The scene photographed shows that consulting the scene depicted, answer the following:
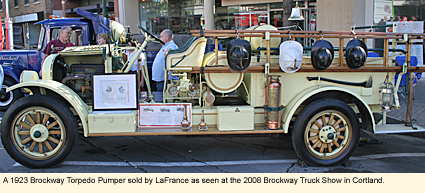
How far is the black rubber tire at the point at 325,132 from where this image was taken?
14.0 feet

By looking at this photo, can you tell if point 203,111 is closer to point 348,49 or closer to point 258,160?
point 258,160

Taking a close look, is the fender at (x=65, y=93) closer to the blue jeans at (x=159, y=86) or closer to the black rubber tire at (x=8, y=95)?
the blue jeans at (x=159, y=86)

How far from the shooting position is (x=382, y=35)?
439cm

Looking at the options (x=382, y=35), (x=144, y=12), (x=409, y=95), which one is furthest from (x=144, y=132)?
(x=144, y=12)

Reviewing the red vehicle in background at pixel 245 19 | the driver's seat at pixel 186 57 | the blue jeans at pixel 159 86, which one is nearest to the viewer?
the driver's seat at pixel 186 57

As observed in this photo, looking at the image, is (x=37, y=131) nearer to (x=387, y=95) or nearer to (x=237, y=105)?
(x=237, y=105)

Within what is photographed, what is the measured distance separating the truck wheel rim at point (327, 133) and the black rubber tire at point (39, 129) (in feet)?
9.65

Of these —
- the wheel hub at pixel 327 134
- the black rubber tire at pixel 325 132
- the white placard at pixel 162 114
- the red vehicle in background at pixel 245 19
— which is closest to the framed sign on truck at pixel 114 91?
the white placard at pixel 162 114

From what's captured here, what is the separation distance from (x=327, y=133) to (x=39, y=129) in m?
3.59

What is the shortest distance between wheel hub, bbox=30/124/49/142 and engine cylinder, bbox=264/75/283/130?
2.76m

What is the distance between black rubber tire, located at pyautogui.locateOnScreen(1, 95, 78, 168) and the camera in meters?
4.18

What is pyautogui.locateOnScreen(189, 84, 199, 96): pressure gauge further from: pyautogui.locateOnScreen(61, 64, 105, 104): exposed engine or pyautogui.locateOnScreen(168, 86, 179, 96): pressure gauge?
pyautogui.locateOnScreen(61, 64, 105, 104): exposed engine

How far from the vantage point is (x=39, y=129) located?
4.26 meters

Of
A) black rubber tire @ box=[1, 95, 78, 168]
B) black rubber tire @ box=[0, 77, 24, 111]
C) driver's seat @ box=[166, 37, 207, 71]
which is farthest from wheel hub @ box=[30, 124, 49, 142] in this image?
black rubber tire @ box=[0, 77, 24, 111]
